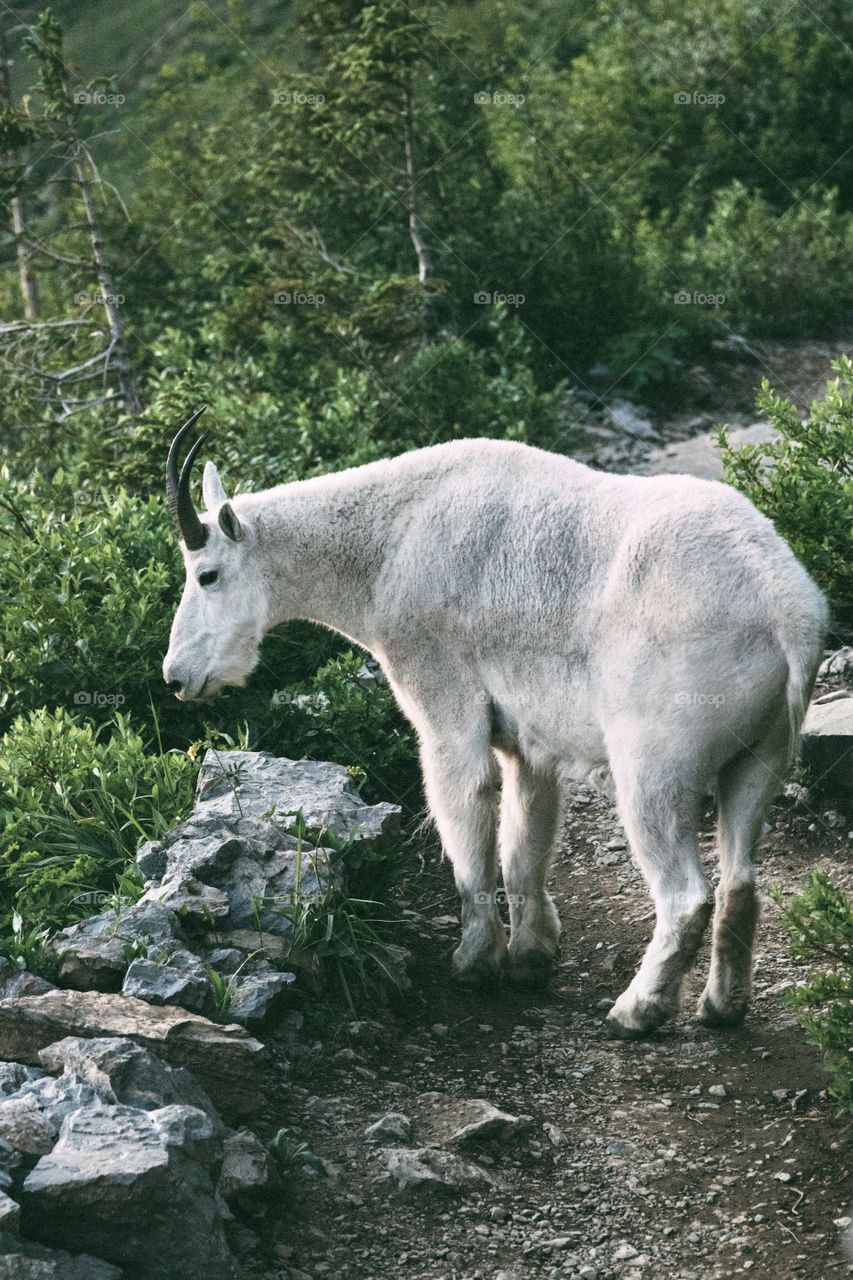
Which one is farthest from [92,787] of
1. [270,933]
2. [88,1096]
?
[88,1096]

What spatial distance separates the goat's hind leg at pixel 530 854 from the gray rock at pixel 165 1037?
6.60ft

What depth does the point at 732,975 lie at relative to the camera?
20.4 feet

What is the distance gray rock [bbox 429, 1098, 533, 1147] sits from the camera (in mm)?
5445

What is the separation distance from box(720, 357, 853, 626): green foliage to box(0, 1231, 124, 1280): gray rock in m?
5.37

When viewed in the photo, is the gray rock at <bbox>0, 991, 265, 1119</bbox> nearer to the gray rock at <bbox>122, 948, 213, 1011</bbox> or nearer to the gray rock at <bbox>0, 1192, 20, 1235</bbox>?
the gray rock at <bbox>122, 948, 213, 1011</bbox>

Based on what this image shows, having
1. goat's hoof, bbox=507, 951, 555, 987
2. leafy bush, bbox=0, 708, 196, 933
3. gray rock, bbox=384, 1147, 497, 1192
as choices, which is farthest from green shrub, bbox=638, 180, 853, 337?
gray rock, bbox=384, 1147, 497, 1192

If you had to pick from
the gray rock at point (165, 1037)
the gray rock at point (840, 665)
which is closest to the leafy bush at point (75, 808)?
the gray rock at point (165, 1037)

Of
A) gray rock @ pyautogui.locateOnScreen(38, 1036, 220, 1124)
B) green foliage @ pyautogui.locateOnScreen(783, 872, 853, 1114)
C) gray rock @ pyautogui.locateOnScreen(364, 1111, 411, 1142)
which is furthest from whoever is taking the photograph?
gray rock @ pyautogui.locateOnScreen(364, 1111, 411, 1142)

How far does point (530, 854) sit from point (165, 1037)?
2.44 meters

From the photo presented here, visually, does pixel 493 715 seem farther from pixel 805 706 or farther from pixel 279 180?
pixel 279 180

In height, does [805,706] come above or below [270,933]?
above

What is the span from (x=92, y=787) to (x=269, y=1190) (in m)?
3.10

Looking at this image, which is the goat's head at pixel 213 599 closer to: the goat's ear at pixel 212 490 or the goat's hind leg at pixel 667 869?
the goat's ear at pixel 212 490

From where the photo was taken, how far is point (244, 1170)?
16.0 ft
